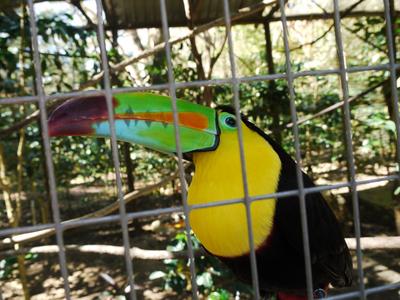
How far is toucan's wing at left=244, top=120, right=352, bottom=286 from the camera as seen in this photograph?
1.43 metres

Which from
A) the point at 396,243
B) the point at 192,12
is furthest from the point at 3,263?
the point at 396,243

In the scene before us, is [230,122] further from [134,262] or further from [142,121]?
[134,262]

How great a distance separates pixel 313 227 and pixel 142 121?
71 cm

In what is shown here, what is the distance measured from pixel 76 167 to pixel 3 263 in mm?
2440

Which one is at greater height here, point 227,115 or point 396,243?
point 227,115

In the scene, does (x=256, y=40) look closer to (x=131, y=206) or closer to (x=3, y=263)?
(x=131, y=206)

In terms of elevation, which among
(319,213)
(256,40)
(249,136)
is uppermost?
(256,40)

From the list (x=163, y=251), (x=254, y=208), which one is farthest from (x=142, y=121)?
(x=163, y=251)

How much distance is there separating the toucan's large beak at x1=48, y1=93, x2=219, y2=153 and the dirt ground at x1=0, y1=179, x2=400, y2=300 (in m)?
1.75

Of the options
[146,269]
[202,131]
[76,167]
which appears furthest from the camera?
[76,167]

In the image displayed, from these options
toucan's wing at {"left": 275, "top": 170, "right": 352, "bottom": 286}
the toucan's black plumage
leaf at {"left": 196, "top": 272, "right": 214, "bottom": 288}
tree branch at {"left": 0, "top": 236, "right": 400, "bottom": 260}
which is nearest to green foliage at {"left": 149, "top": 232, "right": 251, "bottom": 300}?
leaf at {"left": 196, "top": 272, "right": 214, "bottom": 288}

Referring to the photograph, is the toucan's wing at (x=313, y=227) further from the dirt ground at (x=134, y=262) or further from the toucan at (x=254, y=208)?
the dirt ground at (x=134, y=262)

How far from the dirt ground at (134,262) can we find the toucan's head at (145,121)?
173cm

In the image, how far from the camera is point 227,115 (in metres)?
1.49
